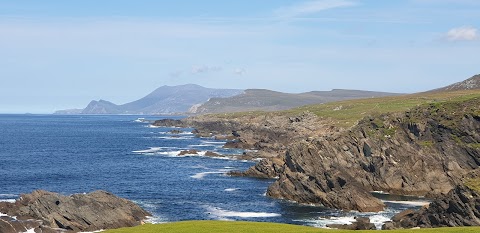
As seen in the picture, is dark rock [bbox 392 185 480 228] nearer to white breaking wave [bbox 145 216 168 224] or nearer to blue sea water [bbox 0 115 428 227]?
blue sea water [bbox 0 115 428 227]

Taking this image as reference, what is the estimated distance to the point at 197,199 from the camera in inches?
3868

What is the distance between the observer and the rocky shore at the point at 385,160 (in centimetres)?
9706

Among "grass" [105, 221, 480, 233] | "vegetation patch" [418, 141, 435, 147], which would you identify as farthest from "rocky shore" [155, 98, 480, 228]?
"grass" [105, 221, 480, 233]

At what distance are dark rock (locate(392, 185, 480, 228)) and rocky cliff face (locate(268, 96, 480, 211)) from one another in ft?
65.9

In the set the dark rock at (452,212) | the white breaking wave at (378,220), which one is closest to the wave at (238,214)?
the white breaking wave at (378,220)

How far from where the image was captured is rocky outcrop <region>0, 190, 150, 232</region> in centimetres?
7094

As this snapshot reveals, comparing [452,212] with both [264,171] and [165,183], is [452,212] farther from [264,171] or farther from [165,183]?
[165,183]

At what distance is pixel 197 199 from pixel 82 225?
29.2 metres

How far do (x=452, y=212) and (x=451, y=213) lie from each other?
0.66 ft

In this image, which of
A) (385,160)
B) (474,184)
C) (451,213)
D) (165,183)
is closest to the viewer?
(451,213)

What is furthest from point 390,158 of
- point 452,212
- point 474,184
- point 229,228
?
point 229,228

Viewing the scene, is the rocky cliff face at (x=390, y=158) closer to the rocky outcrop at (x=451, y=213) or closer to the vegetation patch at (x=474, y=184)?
the rocky outcrop at (x=451, y=213)

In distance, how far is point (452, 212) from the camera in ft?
220

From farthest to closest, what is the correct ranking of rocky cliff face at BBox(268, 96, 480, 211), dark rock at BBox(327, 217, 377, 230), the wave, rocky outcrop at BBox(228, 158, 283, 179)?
rocky outcrop at BBox(228, 158, 283, 179)
rocky cliff face at BBox(268, 96, 480, 211)
the wave
dark rock at BBox(327, 217, 377, 230)
